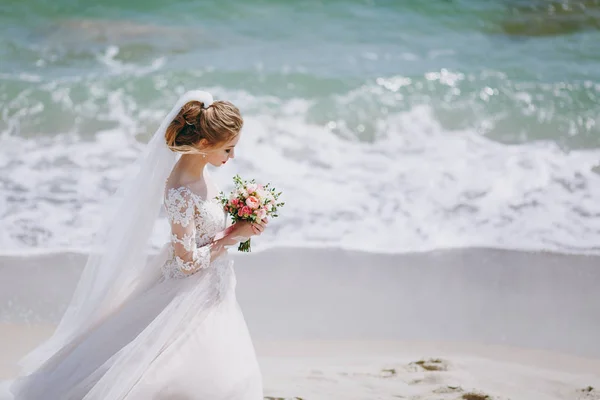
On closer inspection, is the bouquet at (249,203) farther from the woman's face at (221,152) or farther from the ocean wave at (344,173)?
the ocean wave at (344,173)

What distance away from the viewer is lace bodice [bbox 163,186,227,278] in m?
3.88

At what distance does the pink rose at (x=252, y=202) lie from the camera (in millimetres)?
3955

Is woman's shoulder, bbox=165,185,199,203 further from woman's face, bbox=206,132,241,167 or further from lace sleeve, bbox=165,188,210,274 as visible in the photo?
woman's face, bbox=206,132,241,167

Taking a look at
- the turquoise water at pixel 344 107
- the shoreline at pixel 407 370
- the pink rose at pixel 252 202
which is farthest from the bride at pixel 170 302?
the turquoise water at pixel 344 107

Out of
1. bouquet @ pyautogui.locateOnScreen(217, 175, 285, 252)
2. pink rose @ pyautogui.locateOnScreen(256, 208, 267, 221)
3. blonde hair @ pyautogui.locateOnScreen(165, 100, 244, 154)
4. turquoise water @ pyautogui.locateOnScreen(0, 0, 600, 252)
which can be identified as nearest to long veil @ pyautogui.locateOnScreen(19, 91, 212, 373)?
blonde hair @ pyautogui.locateOnScreen(165, 100, 244, 154)

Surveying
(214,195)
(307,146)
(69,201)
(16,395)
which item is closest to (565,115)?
(307,146)

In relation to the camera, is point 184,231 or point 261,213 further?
point 261,213

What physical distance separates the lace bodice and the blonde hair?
9.0 inches

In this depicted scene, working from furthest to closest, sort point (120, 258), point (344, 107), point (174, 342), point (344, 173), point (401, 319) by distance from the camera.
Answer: point (344, 107), point (344, 173), point (401, 319), point (120, 258), point (174, 342)

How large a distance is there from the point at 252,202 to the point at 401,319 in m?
2.46

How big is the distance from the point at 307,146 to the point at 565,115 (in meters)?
3.62

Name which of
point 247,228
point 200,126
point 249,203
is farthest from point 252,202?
point 200,126

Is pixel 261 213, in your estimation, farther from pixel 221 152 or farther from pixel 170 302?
pixel 170 302

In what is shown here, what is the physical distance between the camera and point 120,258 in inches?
168
